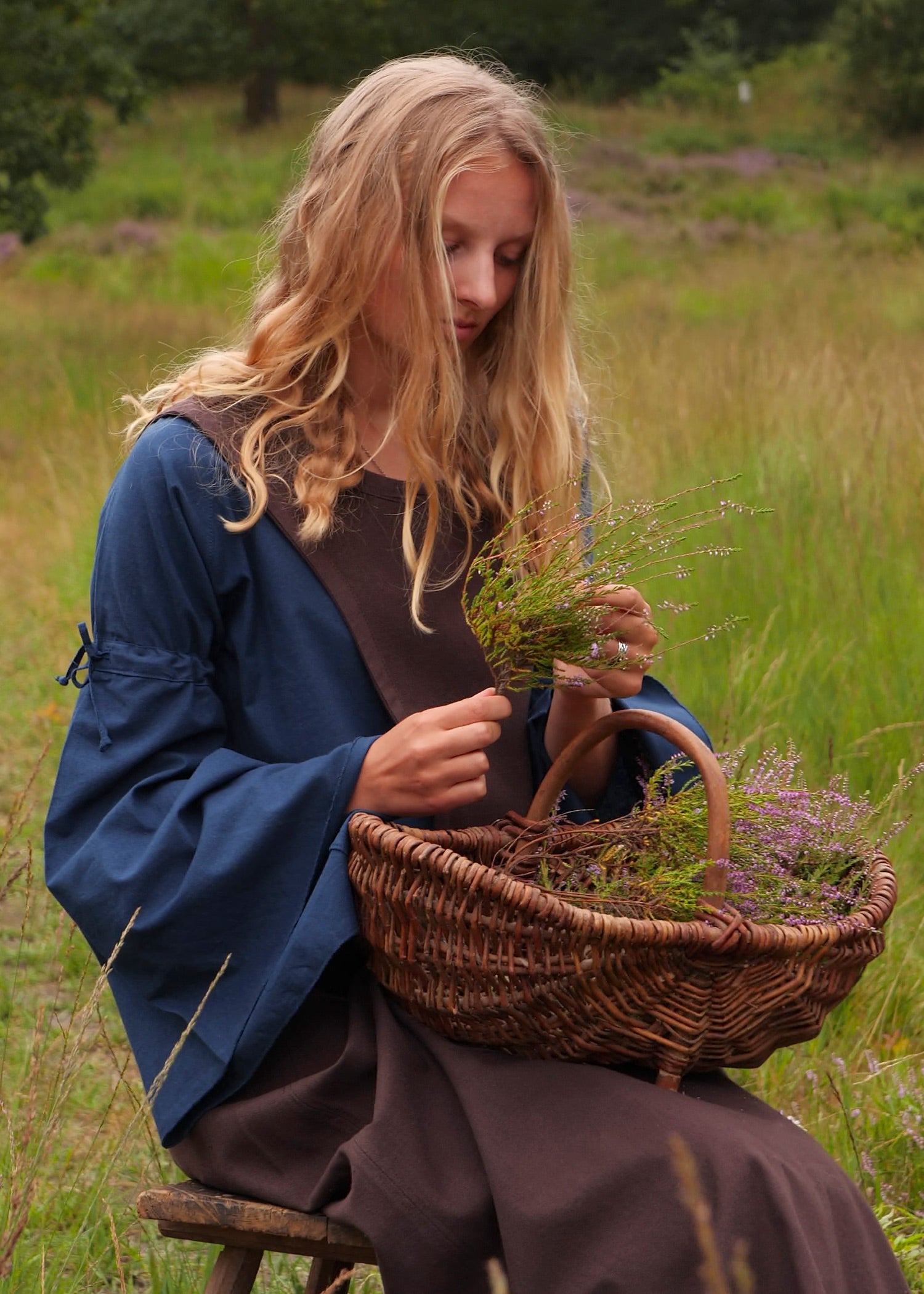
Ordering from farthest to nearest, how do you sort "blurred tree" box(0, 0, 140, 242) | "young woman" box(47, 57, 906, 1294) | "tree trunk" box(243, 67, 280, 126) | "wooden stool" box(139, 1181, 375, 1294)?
"tree trunk" box(243, 67, 280, 126) → "blurred tree" box(0, 0, 140, 242) → "wooden stool" box(139, 1181, 375, 1294) → "young woman" box(47, 57, 906, 1294)

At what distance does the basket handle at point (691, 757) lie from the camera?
161 cm

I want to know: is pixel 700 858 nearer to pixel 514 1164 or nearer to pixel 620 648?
pixel 620 648

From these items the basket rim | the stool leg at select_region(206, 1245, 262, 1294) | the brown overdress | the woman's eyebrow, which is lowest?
the stool leg at select_region(206, 1245, 262, 1294)

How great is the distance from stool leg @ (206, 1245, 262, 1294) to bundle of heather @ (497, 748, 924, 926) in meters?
0.60

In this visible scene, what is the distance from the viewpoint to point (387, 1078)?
1.68 m

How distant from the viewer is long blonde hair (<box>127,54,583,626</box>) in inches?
80.9

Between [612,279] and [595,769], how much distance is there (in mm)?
15191

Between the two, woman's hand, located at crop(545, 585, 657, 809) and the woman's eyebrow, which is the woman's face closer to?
the woman's eyebrow

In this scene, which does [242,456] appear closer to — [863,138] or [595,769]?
[595,769]

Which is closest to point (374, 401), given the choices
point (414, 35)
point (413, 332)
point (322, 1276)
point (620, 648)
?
point (413, 332)

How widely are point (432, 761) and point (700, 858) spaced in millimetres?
344

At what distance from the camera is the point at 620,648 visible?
5.97 ft

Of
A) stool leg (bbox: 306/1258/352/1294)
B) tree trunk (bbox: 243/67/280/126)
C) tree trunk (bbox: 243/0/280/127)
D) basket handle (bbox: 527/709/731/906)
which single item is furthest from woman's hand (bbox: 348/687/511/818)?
tree trunk (bbox: 243/67/280/126)

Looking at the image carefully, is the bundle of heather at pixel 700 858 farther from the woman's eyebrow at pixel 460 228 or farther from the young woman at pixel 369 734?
the woman's eyebrow at pixel 460 228
